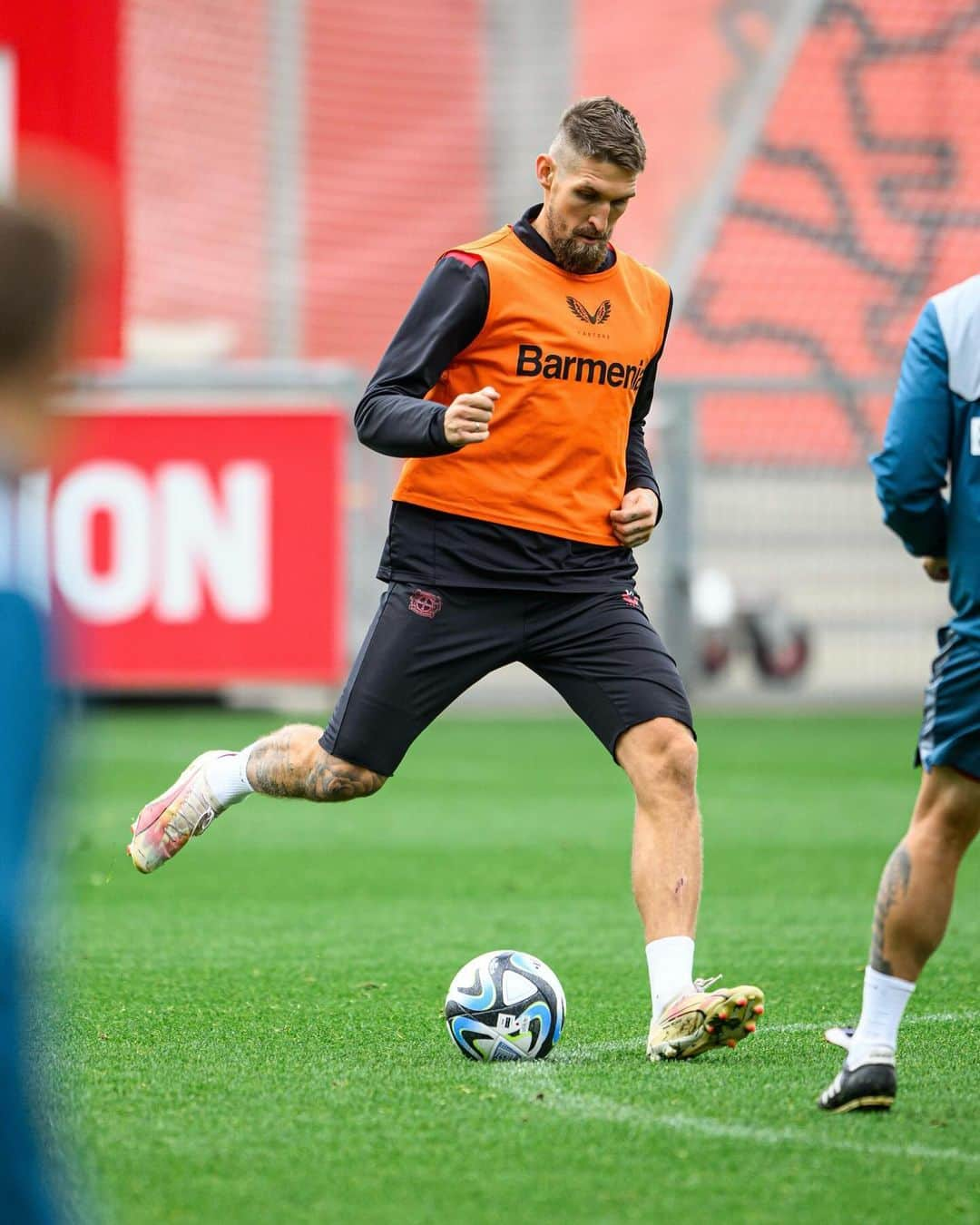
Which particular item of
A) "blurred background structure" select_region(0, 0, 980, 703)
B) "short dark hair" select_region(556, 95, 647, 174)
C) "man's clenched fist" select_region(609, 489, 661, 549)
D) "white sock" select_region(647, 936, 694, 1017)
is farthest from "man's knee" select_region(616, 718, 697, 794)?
"blurred background structure" select_region(0, 0, 980, 703)

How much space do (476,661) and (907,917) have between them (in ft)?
4.94

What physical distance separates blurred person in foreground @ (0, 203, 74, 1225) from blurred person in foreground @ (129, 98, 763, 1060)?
10.1 ft

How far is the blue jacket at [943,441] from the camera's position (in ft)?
14.5

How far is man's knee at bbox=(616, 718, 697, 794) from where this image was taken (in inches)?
215

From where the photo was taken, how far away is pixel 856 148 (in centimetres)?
2627

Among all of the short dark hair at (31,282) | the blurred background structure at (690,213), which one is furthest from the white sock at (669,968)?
the blurred background structure at (690,213)

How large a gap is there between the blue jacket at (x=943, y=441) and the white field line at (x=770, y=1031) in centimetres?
158

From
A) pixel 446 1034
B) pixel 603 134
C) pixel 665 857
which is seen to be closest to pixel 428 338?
pixel 603 134

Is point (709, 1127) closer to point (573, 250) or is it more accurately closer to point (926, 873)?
point (926, 873)

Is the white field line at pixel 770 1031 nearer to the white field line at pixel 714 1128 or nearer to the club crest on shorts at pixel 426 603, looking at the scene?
the white field line at pixel 714 1128

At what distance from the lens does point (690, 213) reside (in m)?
26.4

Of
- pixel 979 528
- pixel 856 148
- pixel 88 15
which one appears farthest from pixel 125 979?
pixel 856 148

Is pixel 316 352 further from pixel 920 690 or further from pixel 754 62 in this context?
pixel 920 690

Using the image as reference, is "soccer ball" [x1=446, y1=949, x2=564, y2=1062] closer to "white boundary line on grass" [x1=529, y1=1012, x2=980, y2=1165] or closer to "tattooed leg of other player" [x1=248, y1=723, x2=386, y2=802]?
"white boundary line on grass" [x1=529, y1=1012, x2=980, y2=1165]
